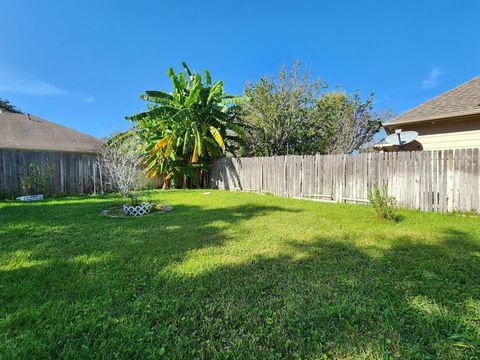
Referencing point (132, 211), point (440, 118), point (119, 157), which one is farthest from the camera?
point (119, 157)

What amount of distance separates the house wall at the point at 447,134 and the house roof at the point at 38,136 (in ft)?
53.9

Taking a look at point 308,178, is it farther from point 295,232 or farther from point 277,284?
point 277,284

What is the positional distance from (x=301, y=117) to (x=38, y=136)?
1663 centimetres

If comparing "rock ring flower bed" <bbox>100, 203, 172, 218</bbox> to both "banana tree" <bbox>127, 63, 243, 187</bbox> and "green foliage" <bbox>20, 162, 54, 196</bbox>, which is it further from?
"banana tree" <bbox>127, 63, 243, 187</bbox>

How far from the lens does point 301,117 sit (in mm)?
17016

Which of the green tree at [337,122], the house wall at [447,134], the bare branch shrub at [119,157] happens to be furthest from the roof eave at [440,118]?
the bare branch shrub at [119,157]

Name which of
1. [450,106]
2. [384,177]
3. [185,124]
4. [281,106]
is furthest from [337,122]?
[384,177]

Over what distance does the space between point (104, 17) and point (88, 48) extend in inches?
132

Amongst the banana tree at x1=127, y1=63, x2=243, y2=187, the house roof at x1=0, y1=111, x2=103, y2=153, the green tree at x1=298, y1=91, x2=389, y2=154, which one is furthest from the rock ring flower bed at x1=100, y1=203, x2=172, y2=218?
the green tree at x1=298, y1=91, x2=389, y2=154

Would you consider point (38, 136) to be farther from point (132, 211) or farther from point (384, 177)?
point (384, 177)

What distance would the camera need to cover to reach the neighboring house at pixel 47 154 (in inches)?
379

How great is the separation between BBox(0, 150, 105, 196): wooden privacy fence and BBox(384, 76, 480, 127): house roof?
13.4 meters

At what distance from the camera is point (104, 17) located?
9164mm

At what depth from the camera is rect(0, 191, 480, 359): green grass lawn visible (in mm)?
1760
